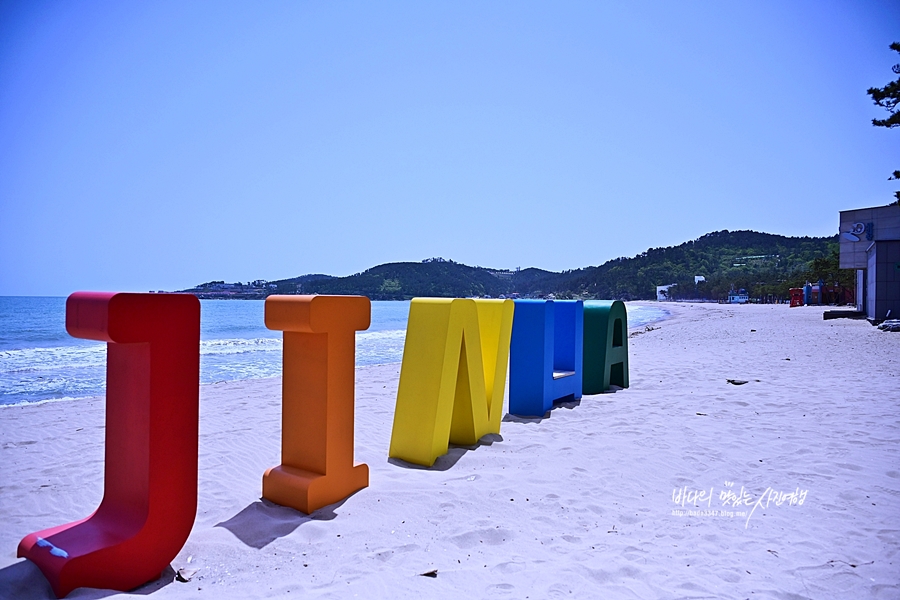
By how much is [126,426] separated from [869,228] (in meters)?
31.0

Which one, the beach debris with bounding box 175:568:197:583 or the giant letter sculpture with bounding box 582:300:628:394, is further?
the giant letter sculpture with bounding box 582:300:628:394

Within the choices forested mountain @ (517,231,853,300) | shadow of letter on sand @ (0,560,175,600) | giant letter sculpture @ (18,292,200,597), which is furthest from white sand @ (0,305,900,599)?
forested mountain @ (517,231,853,300)

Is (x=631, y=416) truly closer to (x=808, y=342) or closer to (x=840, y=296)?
(x=808, y=342)

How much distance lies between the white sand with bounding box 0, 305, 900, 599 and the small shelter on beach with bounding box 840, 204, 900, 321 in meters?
19.2

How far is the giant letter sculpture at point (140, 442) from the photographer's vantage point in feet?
9.41

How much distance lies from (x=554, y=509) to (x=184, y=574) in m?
2.49

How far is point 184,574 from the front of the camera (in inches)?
120

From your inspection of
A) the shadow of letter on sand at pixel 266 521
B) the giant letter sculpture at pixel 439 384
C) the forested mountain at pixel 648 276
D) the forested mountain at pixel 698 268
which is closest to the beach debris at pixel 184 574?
the shadow of letter on sand at pixel 266 521

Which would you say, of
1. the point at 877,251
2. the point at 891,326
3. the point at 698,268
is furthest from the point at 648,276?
the point at 891,326

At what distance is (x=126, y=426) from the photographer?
313cm

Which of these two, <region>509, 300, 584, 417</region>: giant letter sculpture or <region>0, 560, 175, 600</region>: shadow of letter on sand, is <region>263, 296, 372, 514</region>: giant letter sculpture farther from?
<region>509, 300, 584, 417</region>: giant letter sculpture

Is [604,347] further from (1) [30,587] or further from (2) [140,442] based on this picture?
(1) [30,587]

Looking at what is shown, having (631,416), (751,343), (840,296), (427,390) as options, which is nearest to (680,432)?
(631,416)

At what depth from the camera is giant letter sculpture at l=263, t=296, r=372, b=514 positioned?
13.3 feet
